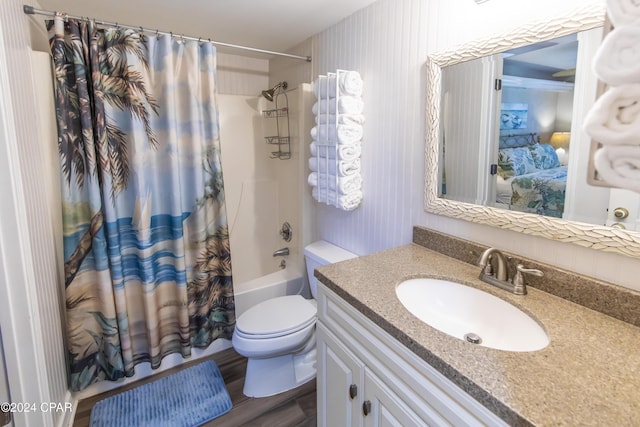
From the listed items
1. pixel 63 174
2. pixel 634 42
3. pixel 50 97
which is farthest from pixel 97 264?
pixel 634 42

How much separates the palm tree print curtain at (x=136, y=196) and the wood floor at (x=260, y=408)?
0.41 feet

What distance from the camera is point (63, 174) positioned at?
1.58 m

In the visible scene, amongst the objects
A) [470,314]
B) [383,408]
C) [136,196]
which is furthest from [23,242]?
[470,314]

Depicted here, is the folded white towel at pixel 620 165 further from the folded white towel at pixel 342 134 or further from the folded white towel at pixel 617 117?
the folded white towel at pixel 342 134

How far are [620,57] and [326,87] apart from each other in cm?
141

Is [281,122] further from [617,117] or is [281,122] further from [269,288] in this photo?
[617,117]

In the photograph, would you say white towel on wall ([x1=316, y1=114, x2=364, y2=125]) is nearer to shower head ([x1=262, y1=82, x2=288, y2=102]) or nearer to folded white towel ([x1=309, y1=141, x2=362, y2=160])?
folded white towel ([x1=309, y1=141, x2=362, y2=160])

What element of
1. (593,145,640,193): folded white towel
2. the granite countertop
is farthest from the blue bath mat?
(593,145,640,193): folded white towel

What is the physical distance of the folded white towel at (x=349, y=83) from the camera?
174 centimetres

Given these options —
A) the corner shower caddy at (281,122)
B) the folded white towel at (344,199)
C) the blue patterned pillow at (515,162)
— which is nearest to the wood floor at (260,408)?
the folded white towel at (344,199)

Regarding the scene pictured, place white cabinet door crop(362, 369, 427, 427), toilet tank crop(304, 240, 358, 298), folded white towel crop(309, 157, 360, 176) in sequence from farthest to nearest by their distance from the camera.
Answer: toilet tank crop(304, 240, 358, 298) → folded white towel crop(309, 157, 360, 176) → white cabinet door crop(362, 369, 427, 427)

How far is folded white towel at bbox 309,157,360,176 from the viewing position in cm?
183

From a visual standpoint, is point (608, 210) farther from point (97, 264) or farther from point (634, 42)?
point (97, 264)

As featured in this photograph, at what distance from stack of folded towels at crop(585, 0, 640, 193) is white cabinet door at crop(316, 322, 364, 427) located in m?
0.86
